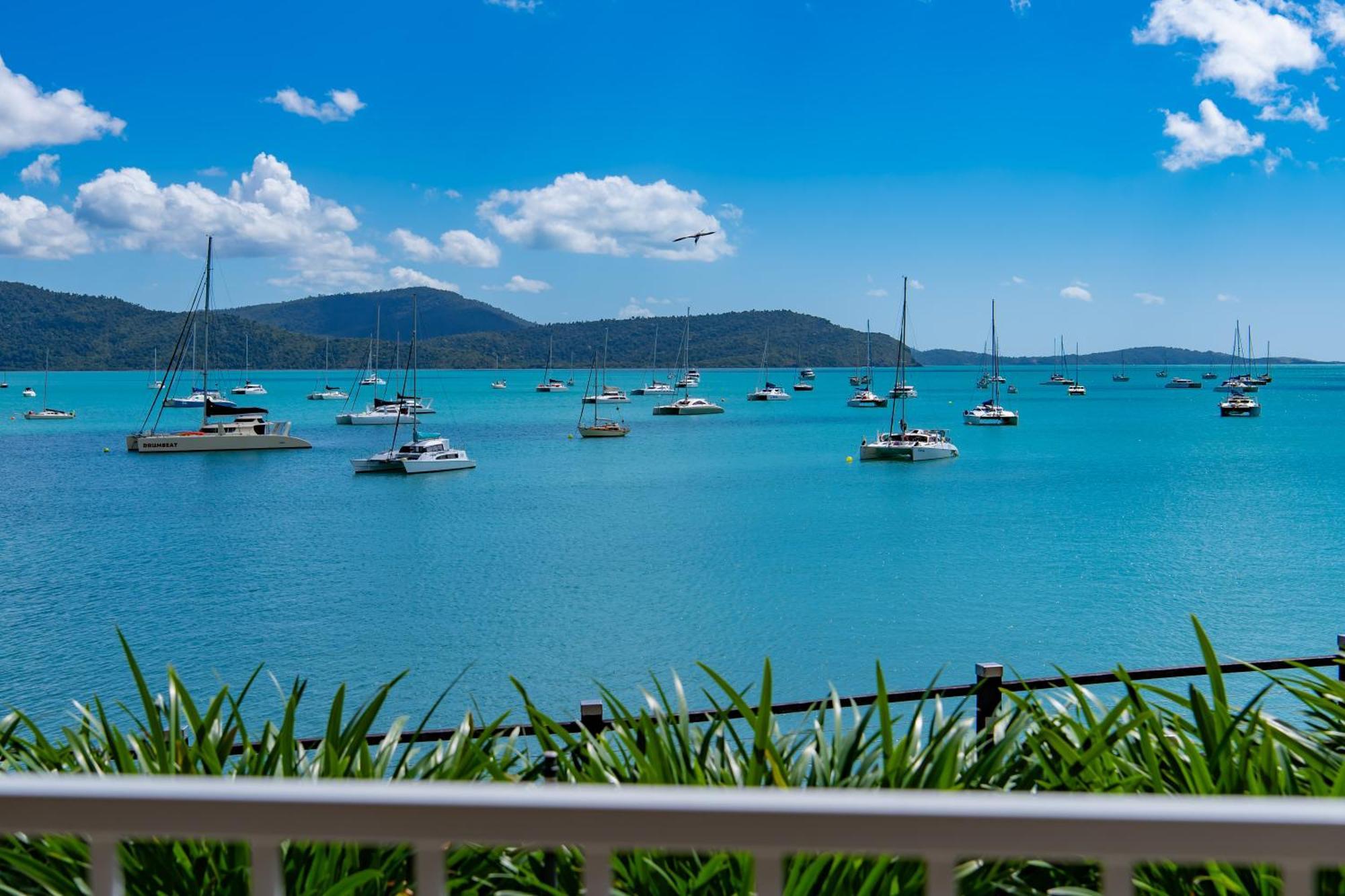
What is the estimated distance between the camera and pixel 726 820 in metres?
1.41

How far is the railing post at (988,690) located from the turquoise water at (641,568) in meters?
3.96

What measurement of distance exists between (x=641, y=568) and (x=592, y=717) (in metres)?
27.0

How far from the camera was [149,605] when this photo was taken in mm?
27391

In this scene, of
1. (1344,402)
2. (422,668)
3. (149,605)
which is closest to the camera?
(422,668)

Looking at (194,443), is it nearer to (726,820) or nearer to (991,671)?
(991,671)

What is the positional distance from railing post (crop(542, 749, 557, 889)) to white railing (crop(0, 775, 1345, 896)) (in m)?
1.51

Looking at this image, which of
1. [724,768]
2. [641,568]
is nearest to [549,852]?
[724,768]

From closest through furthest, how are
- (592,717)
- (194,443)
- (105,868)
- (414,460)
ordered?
(105,868) → (592,717) → (414,460) → (194,443)

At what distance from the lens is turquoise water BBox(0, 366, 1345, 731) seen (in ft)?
73.6

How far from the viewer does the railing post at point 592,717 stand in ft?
16.1

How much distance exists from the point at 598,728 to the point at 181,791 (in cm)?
362

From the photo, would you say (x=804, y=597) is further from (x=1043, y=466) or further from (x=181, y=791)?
(x=1043, y=466)

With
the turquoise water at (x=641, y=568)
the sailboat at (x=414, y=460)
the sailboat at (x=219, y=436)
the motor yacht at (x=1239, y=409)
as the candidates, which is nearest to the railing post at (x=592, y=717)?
the turquoise water at (x=641, y=568)

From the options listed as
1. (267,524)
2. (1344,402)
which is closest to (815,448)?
(267,524)
